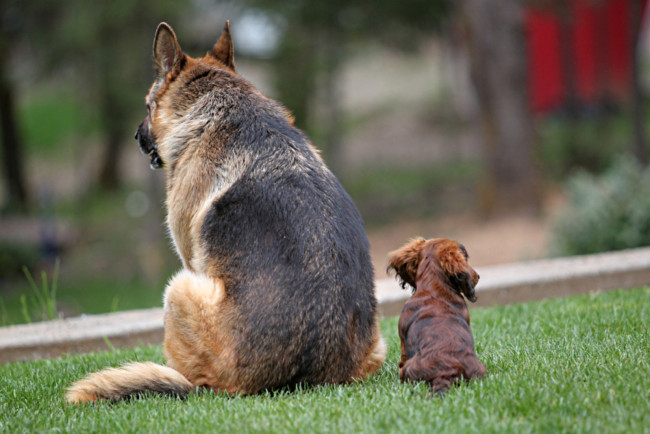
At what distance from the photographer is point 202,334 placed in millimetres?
4145

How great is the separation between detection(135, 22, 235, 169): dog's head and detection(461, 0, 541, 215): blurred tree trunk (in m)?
10.7

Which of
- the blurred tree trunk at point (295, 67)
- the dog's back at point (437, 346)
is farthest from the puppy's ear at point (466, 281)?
the blurred tree trunk at point (295, 67)

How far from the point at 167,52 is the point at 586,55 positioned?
22.5m

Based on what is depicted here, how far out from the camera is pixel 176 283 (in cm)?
429

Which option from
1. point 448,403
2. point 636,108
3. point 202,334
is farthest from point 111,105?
point 448,403

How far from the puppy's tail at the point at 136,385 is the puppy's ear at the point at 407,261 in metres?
1.40

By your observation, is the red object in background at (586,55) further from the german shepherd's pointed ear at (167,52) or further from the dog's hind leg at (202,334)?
the dog's hind leg at (202,334)

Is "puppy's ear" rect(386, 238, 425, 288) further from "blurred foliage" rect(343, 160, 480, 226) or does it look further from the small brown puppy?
"blurred foliage" rect(343, 160, 480, 226)

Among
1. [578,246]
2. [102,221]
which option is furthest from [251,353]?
[102,221]

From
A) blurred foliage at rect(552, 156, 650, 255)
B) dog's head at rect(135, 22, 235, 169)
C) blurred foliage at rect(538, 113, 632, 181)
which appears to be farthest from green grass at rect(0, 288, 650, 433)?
blurred foliage at rect(538, 113, 632, 181)

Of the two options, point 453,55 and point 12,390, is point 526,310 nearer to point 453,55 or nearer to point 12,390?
point 12,390

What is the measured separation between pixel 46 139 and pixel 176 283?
35.0 meters

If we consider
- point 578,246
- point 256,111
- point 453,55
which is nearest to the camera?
point 256,111

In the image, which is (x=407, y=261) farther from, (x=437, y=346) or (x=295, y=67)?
(x=295, y=67)
